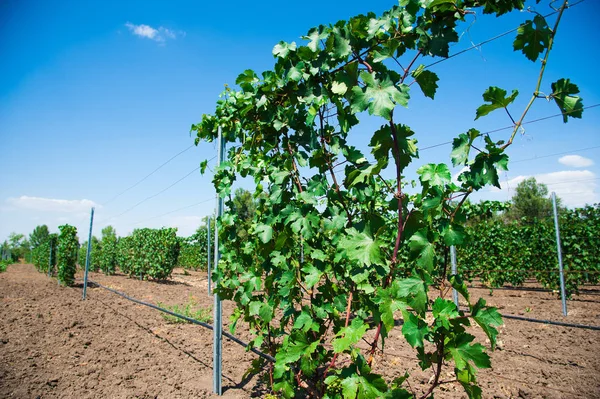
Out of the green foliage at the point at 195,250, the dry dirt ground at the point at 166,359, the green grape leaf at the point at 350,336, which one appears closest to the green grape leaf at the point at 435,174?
the green grape leaf at the point at 350,336

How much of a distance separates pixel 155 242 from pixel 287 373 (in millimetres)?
16066

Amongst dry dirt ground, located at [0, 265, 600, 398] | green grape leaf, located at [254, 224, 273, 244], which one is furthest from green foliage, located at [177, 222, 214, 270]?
green grape leaf, located at [254, 224, 273, 244]

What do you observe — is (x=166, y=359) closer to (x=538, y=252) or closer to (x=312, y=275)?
(x=312, y=275)

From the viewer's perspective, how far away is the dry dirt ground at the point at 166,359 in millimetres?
3566

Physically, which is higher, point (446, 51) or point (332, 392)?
point (446, 51)

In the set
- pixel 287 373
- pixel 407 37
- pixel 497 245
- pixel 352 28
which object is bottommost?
pixel 287 373

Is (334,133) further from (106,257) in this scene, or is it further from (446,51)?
(106,257)

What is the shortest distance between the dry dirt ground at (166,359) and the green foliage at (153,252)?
850cm

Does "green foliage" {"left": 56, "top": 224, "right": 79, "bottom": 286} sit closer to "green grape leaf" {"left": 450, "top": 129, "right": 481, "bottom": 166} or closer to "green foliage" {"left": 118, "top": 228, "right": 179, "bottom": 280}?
"green foliage" {"left": 118, "top": 228, "right": 179, "bottom": 280}

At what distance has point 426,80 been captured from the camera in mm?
1366

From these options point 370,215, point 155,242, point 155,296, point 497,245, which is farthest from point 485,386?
point 155,242

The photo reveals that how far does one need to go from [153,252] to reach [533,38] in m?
17.6

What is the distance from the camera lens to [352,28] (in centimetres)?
155

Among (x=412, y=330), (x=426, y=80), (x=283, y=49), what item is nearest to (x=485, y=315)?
(x=412, y=330)
